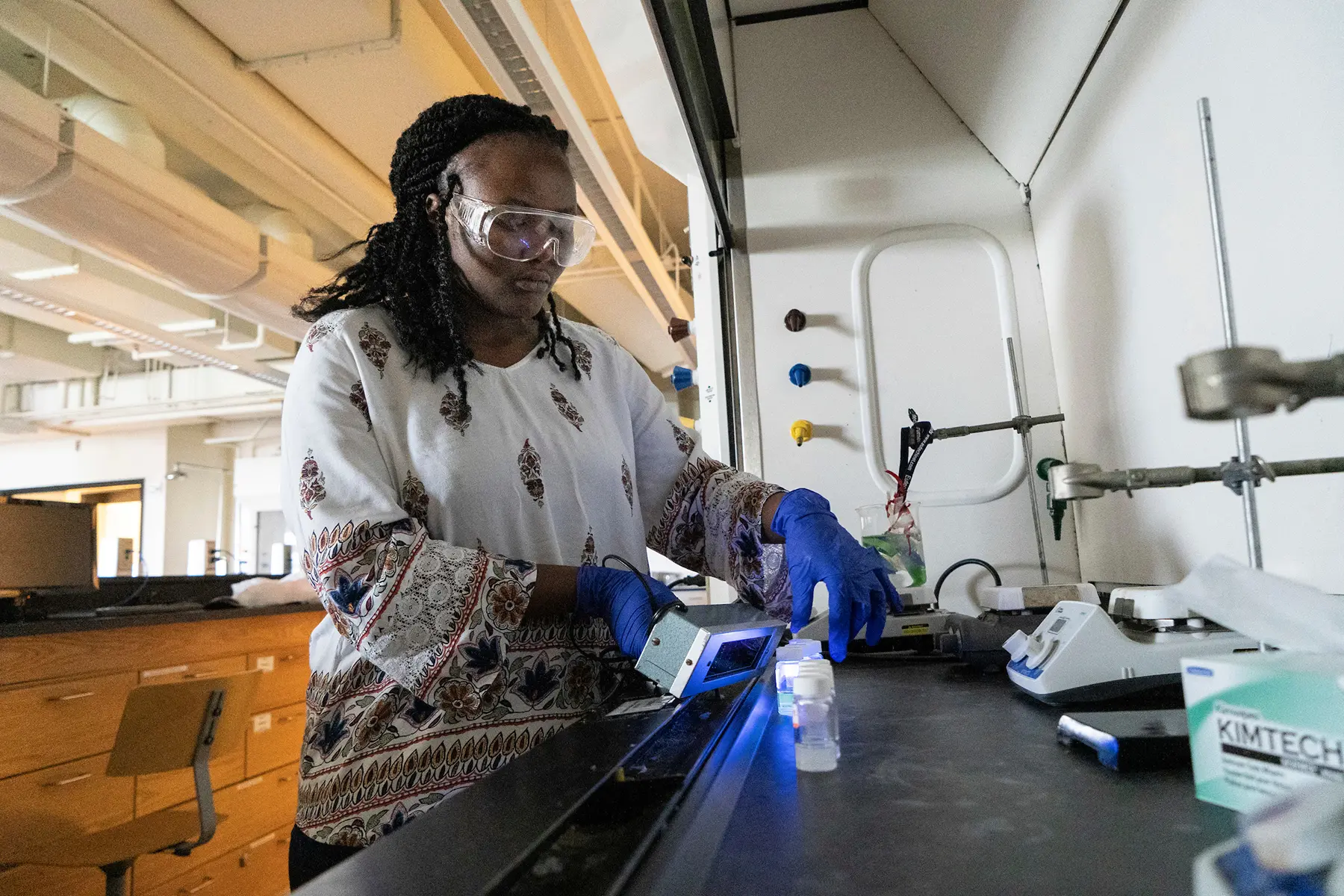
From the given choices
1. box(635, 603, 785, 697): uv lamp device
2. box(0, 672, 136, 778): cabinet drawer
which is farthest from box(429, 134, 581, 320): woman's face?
box(0, 672, 136, 778): cabinet drawer

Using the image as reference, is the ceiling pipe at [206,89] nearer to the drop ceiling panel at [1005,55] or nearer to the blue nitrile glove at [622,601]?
the drop ceiling panel at [1005,55]

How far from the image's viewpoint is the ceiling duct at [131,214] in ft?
8.84

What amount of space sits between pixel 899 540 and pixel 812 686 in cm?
116

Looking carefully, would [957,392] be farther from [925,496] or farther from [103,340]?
[103,340]

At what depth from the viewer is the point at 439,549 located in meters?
0.80

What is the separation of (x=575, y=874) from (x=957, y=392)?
178 cm

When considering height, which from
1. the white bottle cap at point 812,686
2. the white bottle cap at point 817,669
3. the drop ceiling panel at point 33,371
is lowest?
the white bottle cap at point 812,686

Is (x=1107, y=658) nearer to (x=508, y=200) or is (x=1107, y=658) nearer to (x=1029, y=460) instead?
(x=508, y=200)

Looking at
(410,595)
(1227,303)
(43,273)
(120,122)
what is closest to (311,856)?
(410,595)

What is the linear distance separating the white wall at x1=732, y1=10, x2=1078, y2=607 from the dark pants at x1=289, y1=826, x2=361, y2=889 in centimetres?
137

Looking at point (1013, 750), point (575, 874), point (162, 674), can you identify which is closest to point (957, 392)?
point (1013, 750)

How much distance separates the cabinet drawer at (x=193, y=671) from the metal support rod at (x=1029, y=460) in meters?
2.25

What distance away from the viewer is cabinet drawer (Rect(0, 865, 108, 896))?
75.1 inches

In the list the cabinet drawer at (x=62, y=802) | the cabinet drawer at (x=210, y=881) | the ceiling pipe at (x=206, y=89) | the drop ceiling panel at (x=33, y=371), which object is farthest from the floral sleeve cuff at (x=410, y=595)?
the drop ceiling panel at (x=33, y=371)
